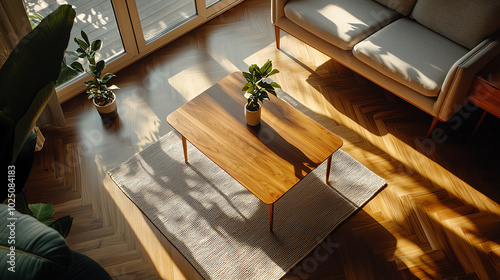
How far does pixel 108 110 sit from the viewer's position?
3244mm

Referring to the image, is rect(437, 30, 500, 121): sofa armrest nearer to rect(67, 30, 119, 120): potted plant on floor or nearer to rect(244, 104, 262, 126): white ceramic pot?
rect(244, 104, 262, 126): white ceramic pot

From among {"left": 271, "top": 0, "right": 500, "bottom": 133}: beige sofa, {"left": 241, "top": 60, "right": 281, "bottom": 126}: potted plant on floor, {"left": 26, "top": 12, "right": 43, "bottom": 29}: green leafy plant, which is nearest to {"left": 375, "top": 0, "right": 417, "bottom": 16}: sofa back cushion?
{"left": 271, "top": 0, "right": 500, "bottom": 133}: beige sofa

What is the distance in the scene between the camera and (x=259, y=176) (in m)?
2.51

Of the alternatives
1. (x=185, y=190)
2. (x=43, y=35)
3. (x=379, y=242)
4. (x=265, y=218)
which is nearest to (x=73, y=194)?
(x=185, y=190)

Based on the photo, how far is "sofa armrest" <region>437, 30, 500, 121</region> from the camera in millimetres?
2695

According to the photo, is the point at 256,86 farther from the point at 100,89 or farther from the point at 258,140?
the point at 100,89

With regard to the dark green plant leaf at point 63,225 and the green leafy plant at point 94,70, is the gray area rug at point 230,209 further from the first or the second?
the dark green plant leaf at point 63,225

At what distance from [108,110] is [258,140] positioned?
1.24m

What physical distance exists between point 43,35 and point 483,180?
2731 millimetres

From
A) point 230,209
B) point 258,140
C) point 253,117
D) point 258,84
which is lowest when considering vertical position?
point 230,209

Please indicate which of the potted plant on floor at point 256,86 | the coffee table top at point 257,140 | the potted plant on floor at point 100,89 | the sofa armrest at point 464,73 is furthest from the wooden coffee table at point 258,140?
the sofa armrest at point 464,73

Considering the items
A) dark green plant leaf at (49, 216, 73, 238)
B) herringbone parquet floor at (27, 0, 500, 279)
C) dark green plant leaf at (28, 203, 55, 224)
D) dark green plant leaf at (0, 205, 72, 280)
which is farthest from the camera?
herringbone parquet floor at (27, 0, 500, 279)

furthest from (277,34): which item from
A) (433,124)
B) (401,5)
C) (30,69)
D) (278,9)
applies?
(30,69)

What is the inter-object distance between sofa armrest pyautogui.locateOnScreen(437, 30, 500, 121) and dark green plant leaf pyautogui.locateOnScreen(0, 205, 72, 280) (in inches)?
93.9
